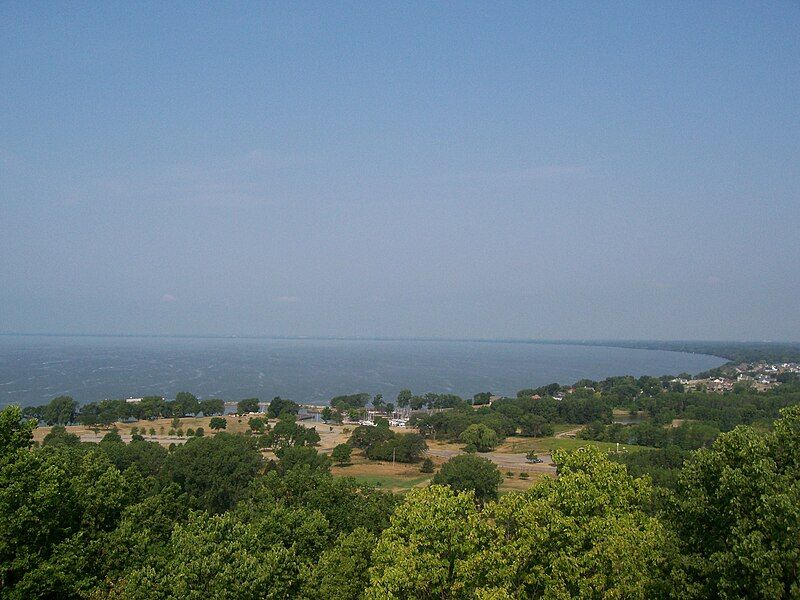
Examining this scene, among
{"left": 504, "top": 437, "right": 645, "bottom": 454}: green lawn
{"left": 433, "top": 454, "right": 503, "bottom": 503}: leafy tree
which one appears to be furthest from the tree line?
{"left": 504, "top": 437, "right": 645, "bottom": 454}: green lawn

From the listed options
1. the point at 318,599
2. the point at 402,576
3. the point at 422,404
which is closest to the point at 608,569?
the point at 402,576

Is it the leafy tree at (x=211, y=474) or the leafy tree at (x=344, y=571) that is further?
the leafy tree at (x=211, y=474)

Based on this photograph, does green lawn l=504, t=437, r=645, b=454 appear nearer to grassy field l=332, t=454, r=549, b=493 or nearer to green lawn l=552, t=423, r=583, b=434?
green lawn l=552, t=423, r=583, b=434

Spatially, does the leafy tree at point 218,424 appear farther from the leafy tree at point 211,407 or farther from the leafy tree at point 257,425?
the leafy tree at point 211,407

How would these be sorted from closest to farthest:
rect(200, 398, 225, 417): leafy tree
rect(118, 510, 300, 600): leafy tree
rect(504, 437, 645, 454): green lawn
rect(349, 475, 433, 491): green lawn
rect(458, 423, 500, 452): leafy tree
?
rect(118, 510, 300, 600): leafy tree
rect(349, 475, 433, 491): green lawn
rect(458, 423, 500, 452): leafy tree
rect(504, 437, 645, 454): green lawn
rect(200, 398, 225, 417): leafy tree

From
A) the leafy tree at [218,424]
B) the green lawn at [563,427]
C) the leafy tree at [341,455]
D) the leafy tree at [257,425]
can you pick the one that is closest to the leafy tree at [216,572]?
the leafy tree at [341,455]

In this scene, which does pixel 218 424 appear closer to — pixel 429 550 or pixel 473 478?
pixel 473 478

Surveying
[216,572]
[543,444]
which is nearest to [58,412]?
[543,444]
